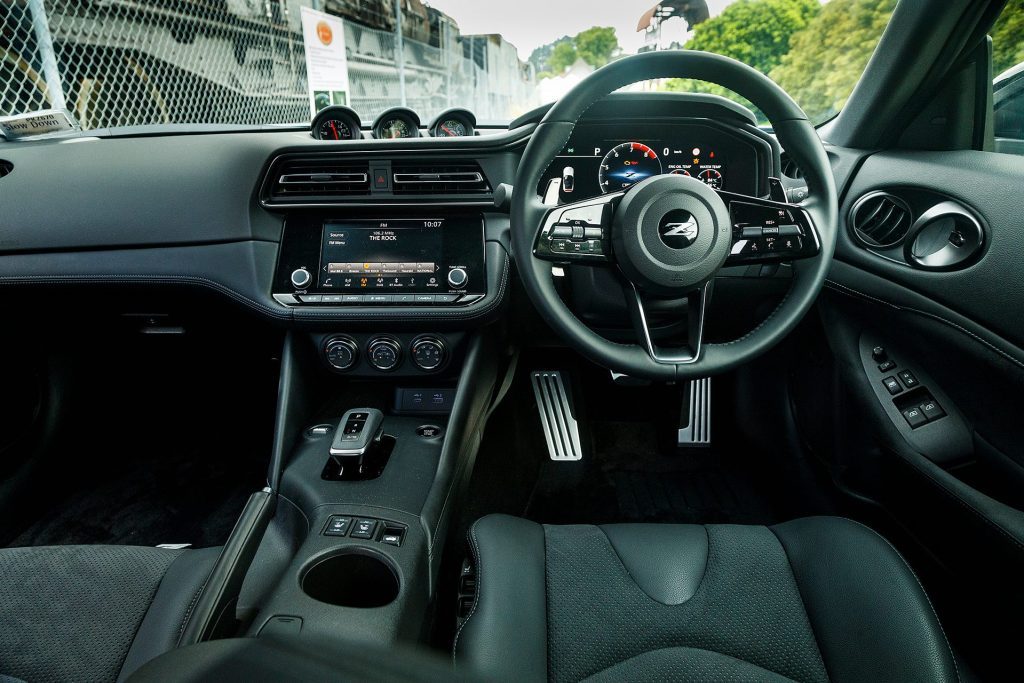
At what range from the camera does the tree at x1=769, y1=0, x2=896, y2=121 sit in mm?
1787

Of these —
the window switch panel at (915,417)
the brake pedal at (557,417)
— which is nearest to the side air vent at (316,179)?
the brake pedal at (557,417)

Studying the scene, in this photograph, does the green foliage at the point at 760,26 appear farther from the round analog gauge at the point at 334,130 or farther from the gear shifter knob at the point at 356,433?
the gear shifter knob at the point at 356,433

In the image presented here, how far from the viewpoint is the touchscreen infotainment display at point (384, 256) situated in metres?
1.81

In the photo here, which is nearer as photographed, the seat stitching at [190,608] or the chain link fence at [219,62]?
the seat stitching at [190,608]

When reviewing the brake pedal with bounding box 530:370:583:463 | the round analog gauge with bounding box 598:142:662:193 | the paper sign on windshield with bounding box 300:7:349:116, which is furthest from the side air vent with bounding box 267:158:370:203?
the paper sign on windshield with bounding box 300:7:349:116

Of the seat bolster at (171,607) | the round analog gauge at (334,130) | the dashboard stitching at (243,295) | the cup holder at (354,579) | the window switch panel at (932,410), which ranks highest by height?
the round analog gauge at (334,130)

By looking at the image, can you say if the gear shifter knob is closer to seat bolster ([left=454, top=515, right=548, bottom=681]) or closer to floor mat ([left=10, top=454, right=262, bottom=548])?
seat bolster ([left=454, top=515, right=548, bottom=681])

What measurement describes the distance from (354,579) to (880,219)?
1514 millimetres

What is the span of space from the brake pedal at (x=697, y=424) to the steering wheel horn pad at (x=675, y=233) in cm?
120

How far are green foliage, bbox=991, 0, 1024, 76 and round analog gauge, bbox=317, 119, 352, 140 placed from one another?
6.28ft

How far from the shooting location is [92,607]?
1.18 m

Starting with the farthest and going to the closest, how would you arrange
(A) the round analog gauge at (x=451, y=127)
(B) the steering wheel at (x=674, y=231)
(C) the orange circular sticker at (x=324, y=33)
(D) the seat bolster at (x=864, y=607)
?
(C) the orange circular sticker at (x=324, y=33)
(A) the round analog gauge at (x=451, y=127)
(B) the steering wheel at (x=674, y=231)
(D) the seat bolster at (x=864, y=607)

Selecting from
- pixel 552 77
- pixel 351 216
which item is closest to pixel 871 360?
pixel 552 77

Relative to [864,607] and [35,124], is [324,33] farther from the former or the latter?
[864,607]
